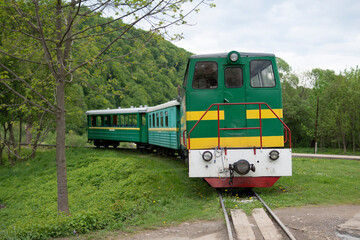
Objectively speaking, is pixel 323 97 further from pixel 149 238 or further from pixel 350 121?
pixel 149 238

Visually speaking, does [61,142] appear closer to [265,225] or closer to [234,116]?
[234,116]

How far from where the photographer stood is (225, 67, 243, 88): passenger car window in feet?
28.6

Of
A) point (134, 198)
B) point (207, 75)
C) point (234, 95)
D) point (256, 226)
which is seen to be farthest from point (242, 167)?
point (134, 198)

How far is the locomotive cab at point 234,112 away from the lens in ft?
26.5

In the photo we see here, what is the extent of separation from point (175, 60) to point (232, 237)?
14.2 ft

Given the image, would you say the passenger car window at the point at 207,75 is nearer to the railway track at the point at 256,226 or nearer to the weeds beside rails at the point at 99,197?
the weeds beside rails at the point at 99,197

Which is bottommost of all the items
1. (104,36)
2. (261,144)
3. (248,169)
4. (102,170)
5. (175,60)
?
(102,170)

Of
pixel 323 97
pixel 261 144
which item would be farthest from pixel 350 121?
pixel 261 144

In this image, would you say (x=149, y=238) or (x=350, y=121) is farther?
(x=350, y=121)

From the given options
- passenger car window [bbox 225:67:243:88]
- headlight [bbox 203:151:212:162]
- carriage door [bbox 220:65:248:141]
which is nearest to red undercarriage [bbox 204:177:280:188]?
headlight [bbox 203:151:212:162]

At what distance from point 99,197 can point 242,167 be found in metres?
5.80

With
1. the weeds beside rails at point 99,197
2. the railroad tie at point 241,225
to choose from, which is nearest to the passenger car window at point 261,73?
the weeds beside rails at point 99,197

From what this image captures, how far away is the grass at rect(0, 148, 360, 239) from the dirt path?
0.40 metres

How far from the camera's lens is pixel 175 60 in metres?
8.10
